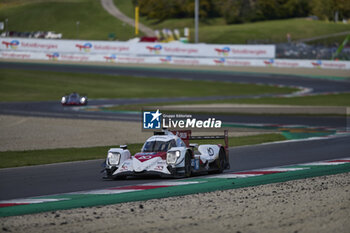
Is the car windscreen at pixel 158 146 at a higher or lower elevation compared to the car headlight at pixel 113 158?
higher

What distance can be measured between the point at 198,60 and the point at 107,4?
195 ft

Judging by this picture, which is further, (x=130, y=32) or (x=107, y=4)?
(x=107, y=4)

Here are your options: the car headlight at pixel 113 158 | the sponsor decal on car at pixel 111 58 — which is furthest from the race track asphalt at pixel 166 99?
the car headlight at pixel 113 158

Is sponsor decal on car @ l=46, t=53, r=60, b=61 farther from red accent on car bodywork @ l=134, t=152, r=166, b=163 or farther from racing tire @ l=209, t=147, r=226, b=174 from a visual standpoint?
red accent on car bodywork @ l=134, t=152, r=166, b=163

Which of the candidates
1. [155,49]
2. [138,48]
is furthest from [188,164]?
[138,48]

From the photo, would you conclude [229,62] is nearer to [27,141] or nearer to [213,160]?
[27,141]

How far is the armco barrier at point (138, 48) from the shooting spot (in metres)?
74.1

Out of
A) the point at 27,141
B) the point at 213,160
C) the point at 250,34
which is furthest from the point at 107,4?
the point at 213,160

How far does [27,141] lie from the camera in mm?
27031

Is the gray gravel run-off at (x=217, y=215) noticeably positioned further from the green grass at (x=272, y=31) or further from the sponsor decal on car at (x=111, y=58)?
the green grass at (x=272, y=31)

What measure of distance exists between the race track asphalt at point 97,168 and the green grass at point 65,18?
3148 inches

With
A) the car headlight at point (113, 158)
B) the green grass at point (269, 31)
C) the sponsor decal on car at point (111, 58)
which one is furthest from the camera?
the green grass at point (269, 31)

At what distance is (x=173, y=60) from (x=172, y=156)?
200 ft

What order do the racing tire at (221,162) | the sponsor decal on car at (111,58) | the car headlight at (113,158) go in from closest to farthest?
the car headlight at (113,158) → the racing tire at (221,162) → the sponsor decal on car at (111,58)
